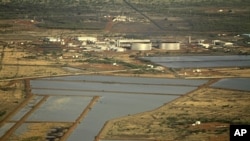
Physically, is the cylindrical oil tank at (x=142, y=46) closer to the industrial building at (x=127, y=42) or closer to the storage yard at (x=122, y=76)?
the storage yard at (x=122, y=76)

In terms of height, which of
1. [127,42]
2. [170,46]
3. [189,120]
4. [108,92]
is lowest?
[189,120]

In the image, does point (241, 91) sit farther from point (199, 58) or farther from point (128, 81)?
point (199, 58)

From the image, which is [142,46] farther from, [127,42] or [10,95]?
[10,95]

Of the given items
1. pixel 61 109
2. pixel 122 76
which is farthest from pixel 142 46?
pixel 61 109

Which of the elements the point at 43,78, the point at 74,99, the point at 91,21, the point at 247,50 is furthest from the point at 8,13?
the point at 74,99

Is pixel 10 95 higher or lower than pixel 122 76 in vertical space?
lower
